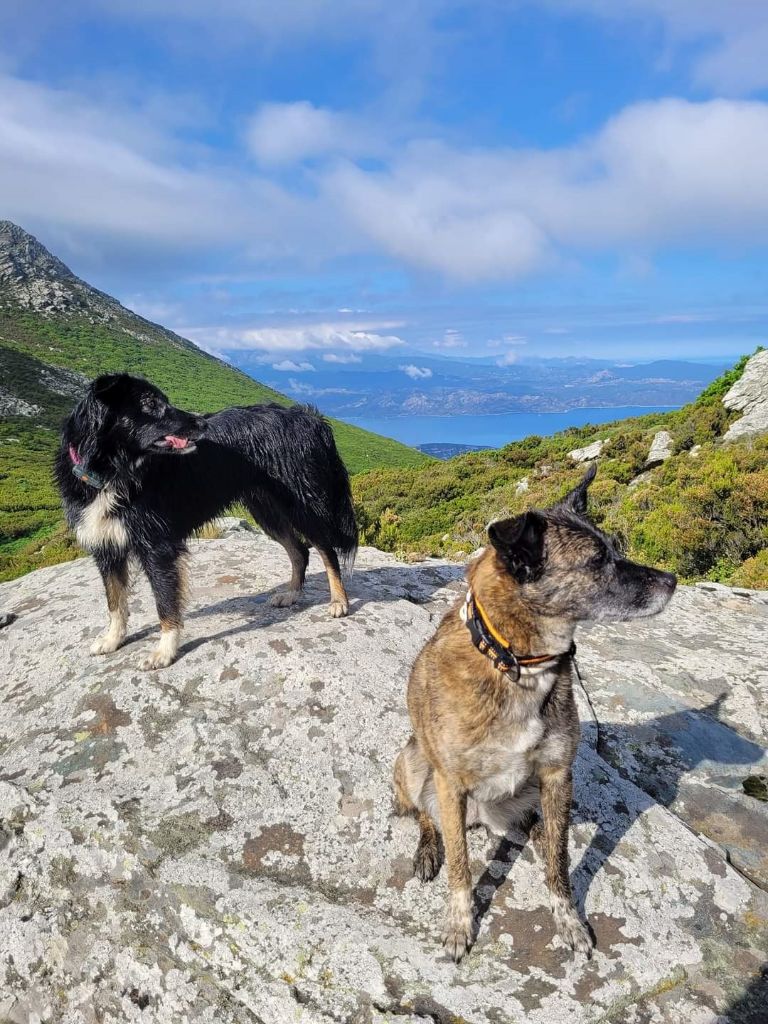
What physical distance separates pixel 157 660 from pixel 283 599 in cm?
139

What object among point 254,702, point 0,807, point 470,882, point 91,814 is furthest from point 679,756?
point 0,807

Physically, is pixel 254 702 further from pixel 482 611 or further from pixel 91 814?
pixel 482 611

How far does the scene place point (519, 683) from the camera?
2717 mm

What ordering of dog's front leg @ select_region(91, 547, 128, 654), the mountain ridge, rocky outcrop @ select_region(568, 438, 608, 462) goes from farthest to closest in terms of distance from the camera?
1. the mountain ridge
2. rocky outcrop @ select_region(568, 438, 608, 462)
3. dog's front leg @ select_region(91, 547, 128, 654)

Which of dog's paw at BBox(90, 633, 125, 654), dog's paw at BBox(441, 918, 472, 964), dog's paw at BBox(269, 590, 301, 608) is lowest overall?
dog's paw at BBox(441, 918, 472, 964)

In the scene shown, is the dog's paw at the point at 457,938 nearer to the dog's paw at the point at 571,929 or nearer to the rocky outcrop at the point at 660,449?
the dog's paw at the point at 571,929

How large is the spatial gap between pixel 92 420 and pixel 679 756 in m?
4.89

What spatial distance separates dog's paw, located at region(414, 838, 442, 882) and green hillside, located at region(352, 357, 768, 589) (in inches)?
263

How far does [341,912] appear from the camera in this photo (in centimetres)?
279

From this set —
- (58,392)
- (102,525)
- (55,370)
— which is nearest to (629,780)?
(102,525)

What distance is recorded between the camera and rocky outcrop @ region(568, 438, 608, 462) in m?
19.2

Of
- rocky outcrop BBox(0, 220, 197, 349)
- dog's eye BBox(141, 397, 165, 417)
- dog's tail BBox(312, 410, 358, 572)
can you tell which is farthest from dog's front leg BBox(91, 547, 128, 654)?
rocky outcrop BBox(0, 220, 197, 349)

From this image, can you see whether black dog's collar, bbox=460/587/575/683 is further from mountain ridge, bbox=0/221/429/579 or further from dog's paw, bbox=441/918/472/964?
mountain ridge, bbox=0/221/429/579

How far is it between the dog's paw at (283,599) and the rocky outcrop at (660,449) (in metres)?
13.3
